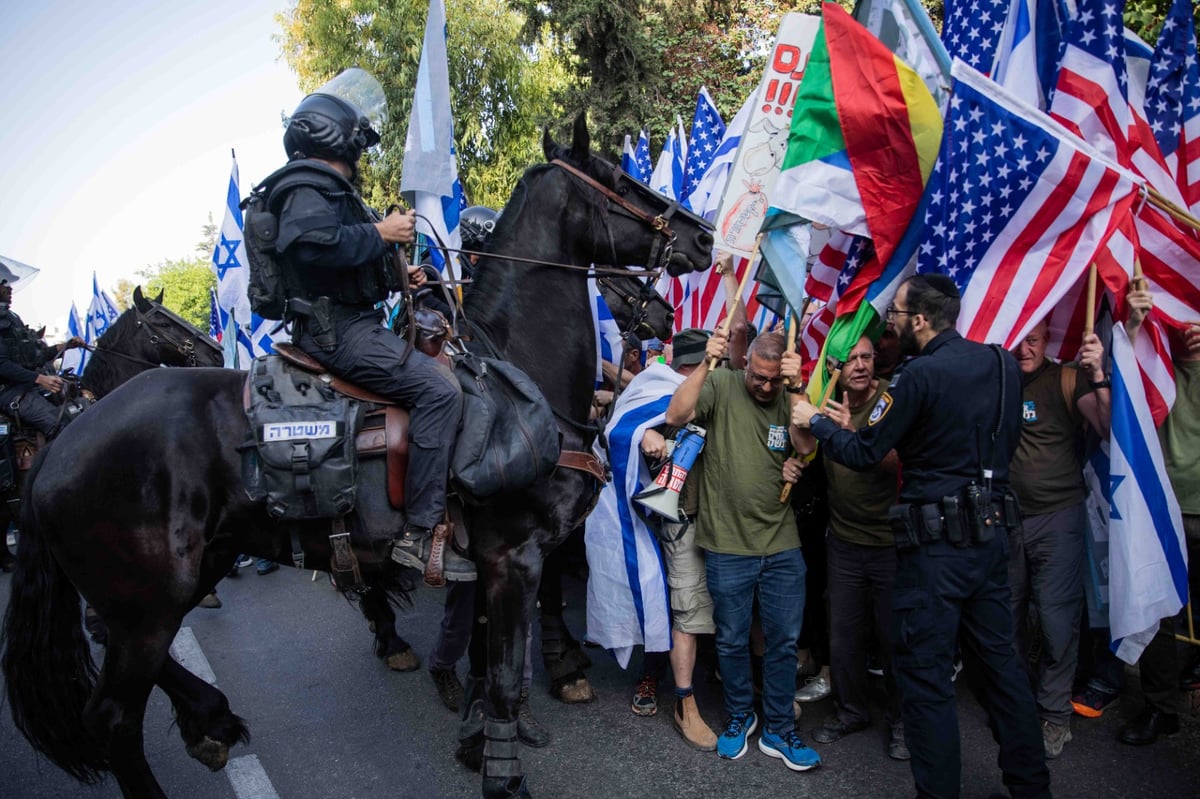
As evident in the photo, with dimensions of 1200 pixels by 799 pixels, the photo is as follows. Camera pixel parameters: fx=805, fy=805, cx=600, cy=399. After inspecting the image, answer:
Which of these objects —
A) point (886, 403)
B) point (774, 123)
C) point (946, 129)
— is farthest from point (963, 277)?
point (774, 123)

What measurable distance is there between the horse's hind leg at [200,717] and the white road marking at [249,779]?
0.27 meters

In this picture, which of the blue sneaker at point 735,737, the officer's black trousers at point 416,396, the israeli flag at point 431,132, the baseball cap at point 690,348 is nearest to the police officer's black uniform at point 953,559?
the blue sneaker at point 735,737

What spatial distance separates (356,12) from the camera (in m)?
18.7

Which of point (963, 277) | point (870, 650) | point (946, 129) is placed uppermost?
point (946, 129)

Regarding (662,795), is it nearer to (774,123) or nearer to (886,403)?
(886,403)

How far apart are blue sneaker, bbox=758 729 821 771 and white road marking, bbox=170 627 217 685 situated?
3.59m

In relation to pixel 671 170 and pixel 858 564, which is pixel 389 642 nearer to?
pixel 858 564

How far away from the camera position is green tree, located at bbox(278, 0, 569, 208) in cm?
1831

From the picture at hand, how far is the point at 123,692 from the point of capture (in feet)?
10.8

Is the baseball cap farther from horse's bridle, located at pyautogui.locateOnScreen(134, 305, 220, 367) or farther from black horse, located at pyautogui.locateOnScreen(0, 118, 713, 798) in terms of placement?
horse's bridle, located at pyautogui.locateOnScreen(134, 305, 220, 367)

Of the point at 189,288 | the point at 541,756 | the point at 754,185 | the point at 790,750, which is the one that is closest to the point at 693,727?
the point at 790,750

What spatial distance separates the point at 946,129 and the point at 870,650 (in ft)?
10.5

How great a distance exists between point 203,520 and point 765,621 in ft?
9.12

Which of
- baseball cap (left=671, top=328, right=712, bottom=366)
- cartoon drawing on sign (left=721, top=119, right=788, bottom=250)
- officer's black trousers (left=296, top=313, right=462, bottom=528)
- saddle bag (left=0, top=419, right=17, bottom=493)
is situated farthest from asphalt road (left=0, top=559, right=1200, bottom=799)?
saddle bag (left=0, top=419, right=17, bottom=493)
